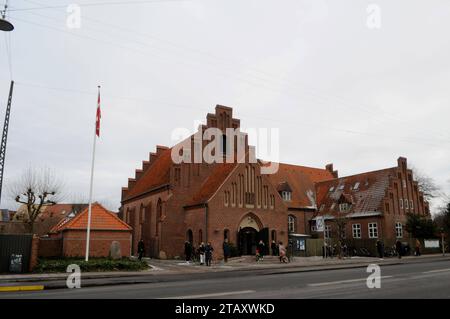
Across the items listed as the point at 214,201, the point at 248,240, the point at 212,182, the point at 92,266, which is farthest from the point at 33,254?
the point at 248,240

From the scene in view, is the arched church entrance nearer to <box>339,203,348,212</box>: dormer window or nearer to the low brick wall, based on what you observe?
<box>339,203,348,212</box>: dormer window

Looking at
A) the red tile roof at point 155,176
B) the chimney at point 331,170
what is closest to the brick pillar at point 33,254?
the red tile roof at point 155,176

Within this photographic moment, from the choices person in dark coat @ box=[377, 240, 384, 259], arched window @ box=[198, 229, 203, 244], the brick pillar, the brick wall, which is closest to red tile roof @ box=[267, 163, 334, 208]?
person in dark coat @ box=[377, 240, 384, 259]

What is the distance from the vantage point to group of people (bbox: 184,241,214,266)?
2997cm

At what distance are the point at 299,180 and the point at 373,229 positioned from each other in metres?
13.7

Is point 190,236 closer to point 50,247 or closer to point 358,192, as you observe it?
point 50,247

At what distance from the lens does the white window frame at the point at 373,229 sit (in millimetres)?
42688

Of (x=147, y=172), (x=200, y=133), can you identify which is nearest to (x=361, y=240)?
(x=200, y=133)

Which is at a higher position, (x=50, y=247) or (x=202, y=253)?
(x=50, y=247)

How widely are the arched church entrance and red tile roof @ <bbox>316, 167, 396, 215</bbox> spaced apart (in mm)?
13770

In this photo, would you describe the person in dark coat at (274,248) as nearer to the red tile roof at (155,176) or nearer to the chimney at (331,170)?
the red tile roof at (155,176)

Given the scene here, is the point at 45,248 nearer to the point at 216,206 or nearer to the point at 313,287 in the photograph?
the point at 216,206

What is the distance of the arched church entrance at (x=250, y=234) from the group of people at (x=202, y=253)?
4730 millimetres

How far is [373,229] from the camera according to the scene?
141 ft
